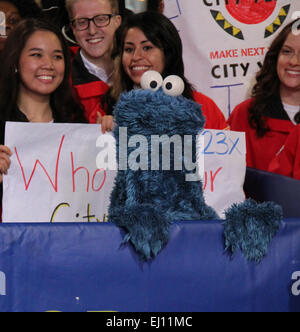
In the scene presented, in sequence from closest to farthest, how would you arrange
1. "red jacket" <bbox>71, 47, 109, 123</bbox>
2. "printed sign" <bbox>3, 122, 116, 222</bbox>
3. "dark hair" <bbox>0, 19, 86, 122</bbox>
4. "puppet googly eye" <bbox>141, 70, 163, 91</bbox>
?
"puppet googly eye" <bbox>141, 70, 163, 91</bbox>, "printed sign" <bbox>3, 122, 116, 222</bbox>, "dark hair" <bbox>0, 19, 86, 122</bbox>, "red jacket" <bbox>71, 47, 109, 123</bbox>

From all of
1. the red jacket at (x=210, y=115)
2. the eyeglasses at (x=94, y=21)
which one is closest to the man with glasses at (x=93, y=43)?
the eyeglasses at (x=94, y=21)

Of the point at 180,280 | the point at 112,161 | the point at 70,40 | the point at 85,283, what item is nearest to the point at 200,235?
the point at 180,280

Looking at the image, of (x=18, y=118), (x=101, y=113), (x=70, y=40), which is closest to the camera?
(x=18, y=118)

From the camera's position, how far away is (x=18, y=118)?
5.56 ft

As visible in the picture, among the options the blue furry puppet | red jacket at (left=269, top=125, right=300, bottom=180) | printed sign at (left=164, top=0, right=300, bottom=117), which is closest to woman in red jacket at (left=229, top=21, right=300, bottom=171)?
printed sign at (left=164, top=0, right=300, bottom=117)

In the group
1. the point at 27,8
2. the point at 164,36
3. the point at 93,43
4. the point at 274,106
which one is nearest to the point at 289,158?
the point at 274,106

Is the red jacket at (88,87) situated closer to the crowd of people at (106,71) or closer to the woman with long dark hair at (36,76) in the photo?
the crowd of people at (106,71)

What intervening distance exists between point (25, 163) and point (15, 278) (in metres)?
0.45

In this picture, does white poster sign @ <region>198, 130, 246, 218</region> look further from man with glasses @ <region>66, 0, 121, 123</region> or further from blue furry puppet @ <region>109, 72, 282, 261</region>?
man with glasses @ <region>66, 0, 121, 123</region>

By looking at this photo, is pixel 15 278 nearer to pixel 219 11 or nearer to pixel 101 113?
pixel 101 113

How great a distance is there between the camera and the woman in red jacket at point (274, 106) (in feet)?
7.08

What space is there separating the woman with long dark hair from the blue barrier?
29.5 inches

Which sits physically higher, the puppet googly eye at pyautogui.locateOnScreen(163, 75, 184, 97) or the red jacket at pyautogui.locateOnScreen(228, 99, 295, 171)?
the red jacket at pyautogui.locateOnScreen(228, 99, 295, 171)

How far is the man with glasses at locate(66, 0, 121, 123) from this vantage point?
2.10 metres
